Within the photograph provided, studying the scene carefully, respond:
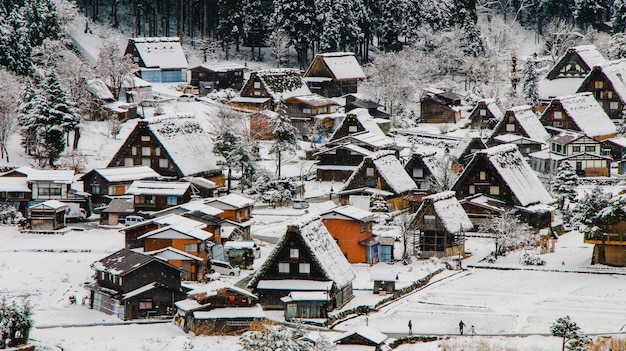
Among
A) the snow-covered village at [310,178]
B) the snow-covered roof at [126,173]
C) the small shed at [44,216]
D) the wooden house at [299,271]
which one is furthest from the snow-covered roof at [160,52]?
the wooden house at [299,271]

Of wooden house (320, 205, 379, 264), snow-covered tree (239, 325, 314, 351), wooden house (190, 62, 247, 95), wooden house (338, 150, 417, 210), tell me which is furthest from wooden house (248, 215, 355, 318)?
wooden house (190, 62, 247, 95)

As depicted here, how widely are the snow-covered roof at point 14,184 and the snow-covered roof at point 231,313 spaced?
67.0 feet

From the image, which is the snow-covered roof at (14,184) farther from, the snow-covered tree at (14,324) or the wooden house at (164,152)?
the snow-covered tree at (14,324)

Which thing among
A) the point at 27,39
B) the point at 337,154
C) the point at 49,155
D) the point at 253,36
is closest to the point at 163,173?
the point at 49,155

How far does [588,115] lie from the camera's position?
7325cm

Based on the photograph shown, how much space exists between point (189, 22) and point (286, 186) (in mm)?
41806

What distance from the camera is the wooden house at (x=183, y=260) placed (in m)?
44.8

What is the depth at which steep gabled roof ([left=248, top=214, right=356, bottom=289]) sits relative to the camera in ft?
139

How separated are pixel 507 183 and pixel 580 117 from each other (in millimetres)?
20378

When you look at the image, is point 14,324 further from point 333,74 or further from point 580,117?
point 333,74

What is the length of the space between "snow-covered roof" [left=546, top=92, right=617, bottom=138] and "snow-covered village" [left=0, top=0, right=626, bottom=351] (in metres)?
0.16

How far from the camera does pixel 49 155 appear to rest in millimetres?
61000

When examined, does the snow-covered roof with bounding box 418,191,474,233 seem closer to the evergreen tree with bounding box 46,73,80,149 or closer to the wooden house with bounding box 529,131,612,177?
the wooden house with bounding box 529,131,612,177

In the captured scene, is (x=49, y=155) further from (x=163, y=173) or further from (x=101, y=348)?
(x=101, y=348)
